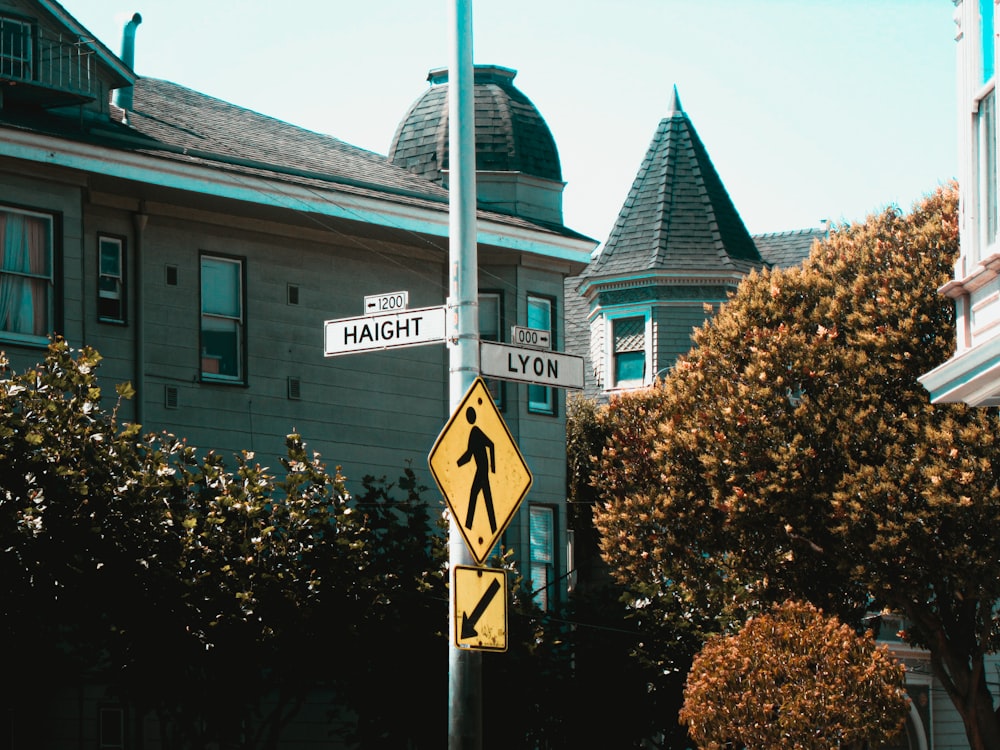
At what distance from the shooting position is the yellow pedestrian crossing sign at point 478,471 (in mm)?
11859

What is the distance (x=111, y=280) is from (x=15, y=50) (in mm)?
3382

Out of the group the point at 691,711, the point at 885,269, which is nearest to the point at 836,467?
the point at 885,269

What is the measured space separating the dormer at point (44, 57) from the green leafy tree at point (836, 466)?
1002cm

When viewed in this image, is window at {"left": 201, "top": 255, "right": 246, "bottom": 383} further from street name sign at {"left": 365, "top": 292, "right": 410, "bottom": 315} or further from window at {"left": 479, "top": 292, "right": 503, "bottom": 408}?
street name sign at {"left": 365, "top": 292, "right": 410, "bottom": 315}

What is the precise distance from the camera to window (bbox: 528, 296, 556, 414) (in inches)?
1078

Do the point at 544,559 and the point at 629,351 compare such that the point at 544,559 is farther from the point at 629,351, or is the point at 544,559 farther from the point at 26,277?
the point at 26,277

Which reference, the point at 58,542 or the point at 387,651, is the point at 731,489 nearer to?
the point at 387,651

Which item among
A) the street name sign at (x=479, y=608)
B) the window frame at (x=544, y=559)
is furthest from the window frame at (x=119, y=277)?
the street name sign at (x=479, y=608)

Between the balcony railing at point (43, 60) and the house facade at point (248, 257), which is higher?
the balcony railing at point (43, 60)

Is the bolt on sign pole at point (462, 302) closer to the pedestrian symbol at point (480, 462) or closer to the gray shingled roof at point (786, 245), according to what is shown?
the pedestrian symbol at point (480, 462)

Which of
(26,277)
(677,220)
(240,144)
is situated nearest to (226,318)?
(240,144)

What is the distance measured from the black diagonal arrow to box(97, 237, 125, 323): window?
12462 mm

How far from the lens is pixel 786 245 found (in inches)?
1597

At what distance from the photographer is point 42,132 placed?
69.2ft
